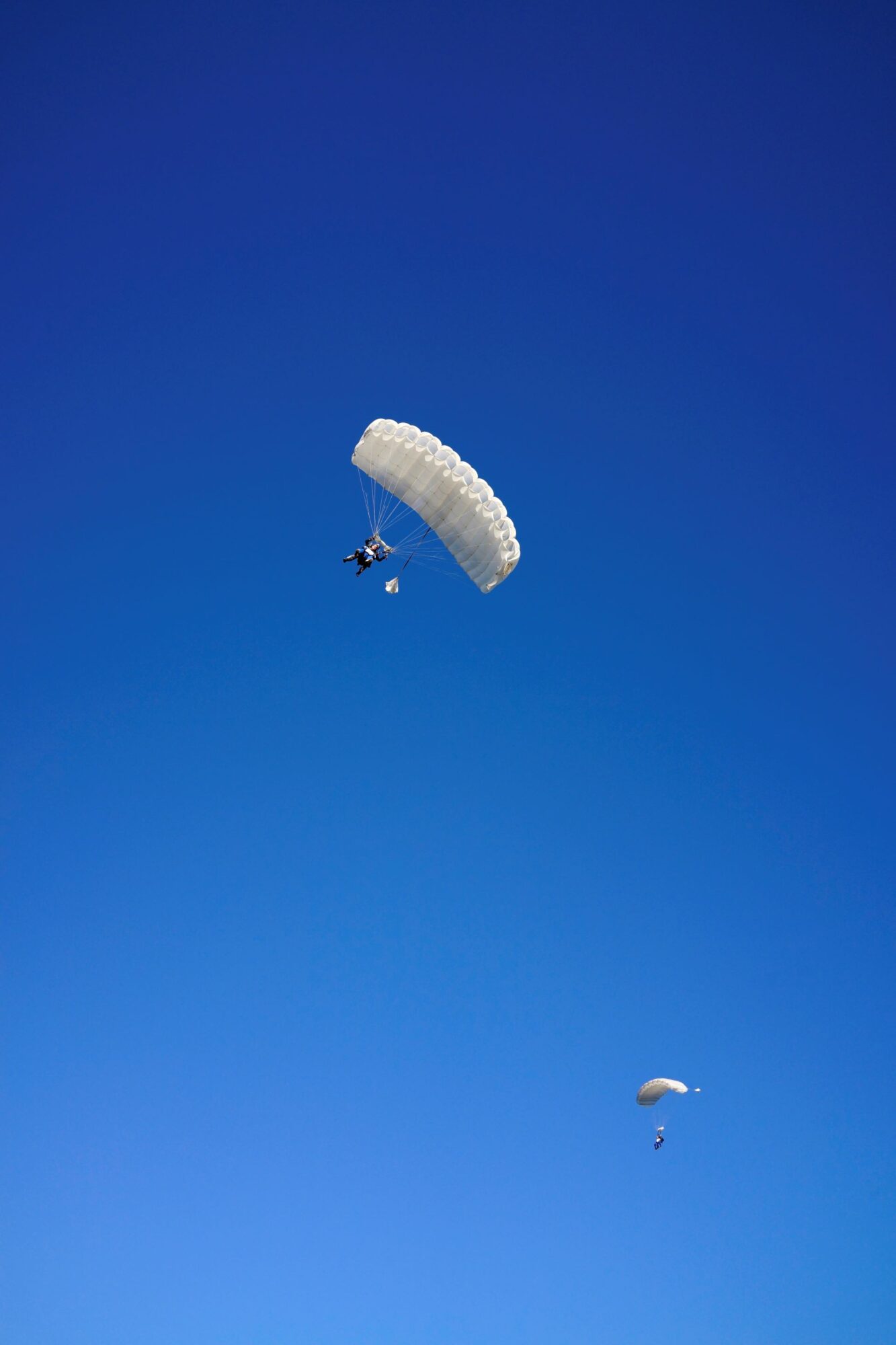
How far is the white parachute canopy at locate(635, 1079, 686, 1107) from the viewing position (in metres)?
56.1

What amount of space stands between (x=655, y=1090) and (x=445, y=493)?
36.9m

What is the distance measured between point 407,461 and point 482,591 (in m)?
5.81

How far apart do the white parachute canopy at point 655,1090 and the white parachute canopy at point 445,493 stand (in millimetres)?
31425

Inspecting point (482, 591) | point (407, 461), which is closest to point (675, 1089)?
point (482, 591)

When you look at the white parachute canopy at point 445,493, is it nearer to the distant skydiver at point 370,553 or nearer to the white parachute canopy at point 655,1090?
Result: the distant skydiver at point 370,553

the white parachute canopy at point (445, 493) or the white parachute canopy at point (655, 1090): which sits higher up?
the white parachute canopy at point (445, 493)

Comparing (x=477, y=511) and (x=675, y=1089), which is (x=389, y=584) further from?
(x=675, y=1089)

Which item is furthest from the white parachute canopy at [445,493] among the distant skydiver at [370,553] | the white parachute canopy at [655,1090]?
the white parachute canopy at [655,1090]

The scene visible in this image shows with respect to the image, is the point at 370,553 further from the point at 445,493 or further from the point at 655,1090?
the point at 655,1090

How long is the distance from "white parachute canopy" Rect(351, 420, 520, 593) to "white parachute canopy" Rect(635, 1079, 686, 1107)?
103 feet

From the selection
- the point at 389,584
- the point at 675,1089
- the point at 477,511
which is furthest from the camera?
the point at 675,1089

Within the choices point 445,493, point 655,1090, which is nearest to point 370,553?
point 445,493

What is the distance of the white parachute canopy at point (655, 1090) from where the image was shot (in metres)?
56.1

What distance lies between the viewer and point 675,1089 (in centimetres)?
5594
